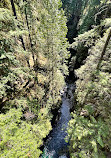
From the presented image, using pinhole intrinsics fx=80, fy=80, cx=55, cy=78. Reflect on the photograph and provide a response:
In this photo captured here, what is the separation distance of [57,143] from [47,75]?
359 inches

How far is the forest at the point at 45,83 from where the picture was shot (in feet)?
13.5

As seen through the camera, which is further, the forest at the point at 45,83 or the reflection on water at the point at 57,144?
the reflection on water at the point at 57,144

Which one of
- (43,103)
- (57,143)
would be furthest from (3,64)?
(57,143)

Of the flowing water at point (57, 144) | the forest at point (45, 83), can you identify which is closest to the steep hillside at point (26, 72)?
the forest at point (45, 83)

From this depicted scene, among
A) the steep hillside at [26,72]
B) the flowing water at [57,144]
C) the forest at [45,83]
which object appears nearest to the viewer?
the steep hillside at [26,72]

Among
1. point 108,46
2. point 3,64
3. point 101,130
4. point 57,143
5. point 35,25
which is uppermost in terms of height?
point 35,25

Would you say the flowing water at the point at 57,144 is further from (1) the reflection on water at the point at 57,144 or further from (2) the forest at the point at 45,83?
(2) the forest at the point at 45,83

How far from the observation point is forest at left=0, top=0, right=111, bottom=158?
4.12 m

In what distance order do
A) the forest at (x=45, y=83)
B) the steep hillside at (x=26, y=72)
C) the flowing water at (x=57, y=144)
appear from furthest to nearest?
the flowing water at (x=57, y=144)
the forest at (x=45, y=83)
the steep hillside at (x=26, y=72)

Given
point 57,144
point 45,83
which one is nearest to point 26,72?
point 45,83

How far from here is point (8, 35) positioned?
13.3ft

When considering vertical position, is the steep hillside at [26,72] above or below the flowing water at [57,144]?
above

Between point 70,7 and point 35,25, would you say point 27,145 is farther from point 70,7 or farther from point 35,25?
point 70,7

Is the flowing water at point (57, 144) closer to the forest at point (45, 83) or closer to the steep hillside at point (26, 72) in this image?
the forest at point (45, 83)
